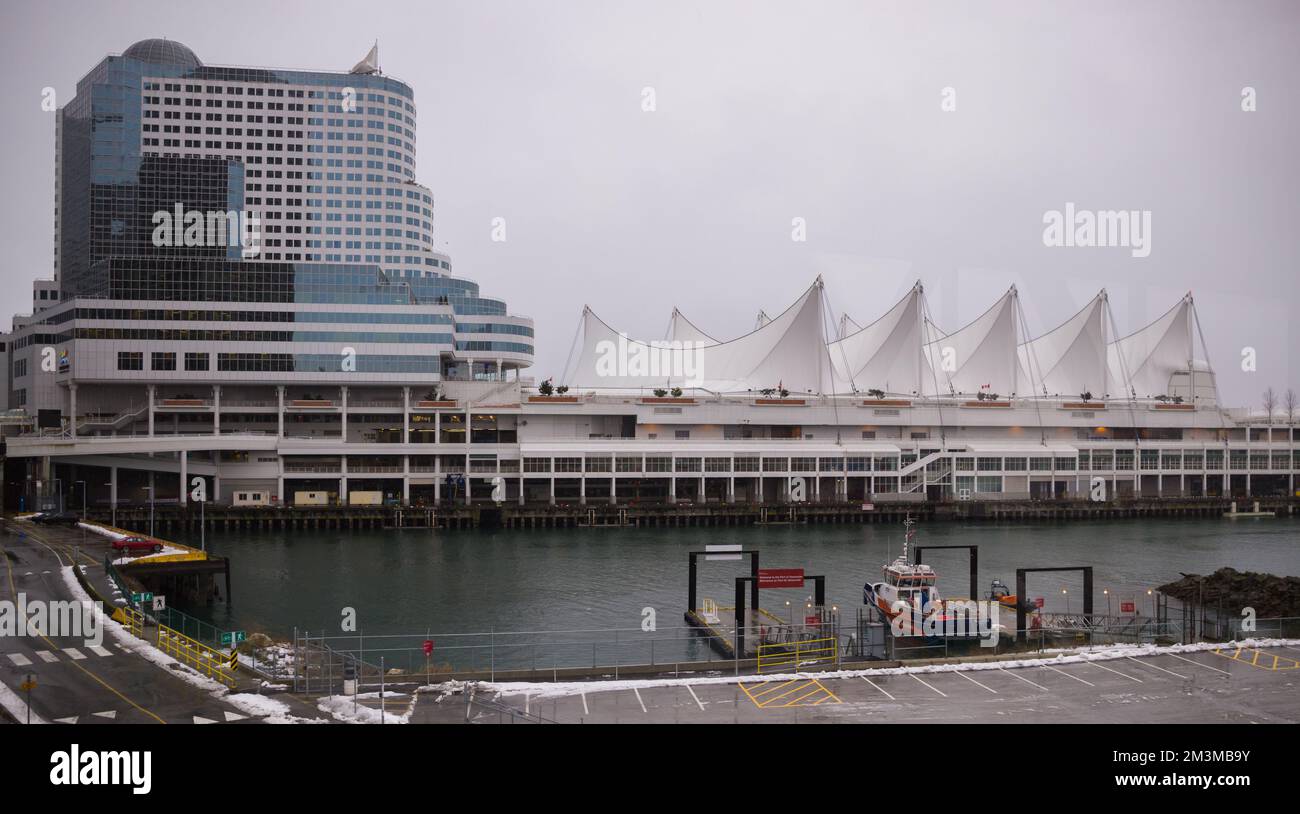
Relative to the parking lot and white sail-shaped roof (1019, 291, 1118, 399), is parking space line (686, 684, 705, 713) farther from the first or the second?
white sail-shaped roof (1019, 291, 1118, 399)

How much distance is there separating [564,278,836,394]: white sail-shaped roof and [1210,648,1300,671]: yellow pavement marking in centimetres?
5156

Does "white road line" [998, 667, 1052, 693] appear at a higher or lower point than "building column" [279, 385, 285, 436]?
lower

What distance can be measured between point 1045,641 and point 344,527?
4133cm

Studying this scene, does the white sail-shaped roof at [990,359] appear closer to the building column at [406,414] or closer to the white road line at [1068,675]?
the building column at [406,414]

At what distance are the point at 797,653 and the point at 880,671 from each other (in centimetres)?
218

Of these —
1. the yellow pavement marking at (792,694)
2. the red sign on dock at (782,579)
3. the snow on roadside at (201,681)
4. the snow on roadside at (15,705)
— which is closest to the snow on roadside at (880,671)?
the yellow pavement marking at (792,694)

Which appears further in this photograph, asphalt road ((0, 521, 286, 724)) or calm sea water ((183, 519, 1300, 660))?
calm sea water ((183, 519, 1300, 660))

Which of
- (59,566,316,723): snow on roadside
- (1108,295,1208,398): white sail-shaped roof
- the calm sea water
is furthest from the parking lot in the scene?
(1108,295,1208,398): white sail-shaped roof

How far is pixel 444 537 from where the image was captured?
170ft

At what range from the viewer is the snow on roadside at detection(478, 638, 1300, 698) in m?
17.2

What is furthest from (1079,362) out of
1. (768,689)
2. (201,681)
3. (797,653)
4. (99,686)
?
(99,686)

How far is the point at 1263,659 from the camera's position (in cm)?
1900
